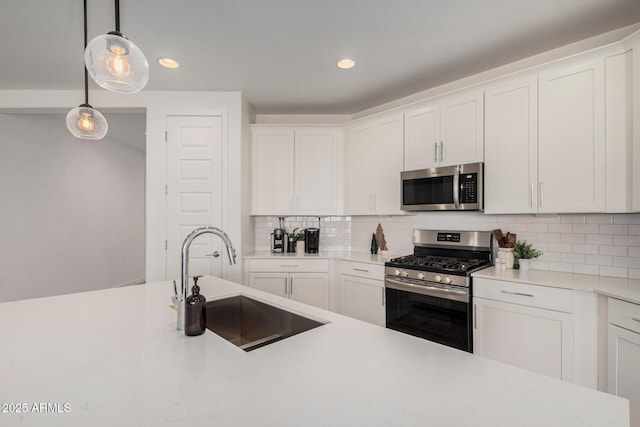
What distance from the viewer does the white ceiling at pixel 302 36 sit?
178cm

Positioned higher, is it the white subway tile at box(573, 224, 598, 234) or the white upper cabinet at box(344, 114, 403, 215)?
the white upper cabinet at box(344, 114, 403, 215)

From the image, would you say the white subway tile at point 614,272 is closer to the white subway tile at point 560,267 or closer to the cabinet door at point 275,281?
the white subway tile at point 560,267

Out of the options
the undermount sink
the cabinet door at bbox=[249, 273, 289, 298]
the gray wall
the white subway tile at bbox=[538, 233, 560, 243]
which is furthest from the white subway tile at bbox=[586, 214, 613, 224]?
the gray wall

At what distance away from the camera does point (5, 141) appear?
328 centimetres

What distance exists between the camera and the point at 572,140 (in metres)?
1.99

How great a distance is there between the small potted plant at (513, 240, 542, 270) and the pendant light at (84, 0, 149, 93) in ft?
8.97

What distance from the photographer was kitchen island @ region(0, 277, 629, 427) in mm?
639

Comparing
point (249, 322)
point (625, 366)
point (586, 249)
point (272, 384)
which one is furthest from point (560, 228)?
point (272, 384)

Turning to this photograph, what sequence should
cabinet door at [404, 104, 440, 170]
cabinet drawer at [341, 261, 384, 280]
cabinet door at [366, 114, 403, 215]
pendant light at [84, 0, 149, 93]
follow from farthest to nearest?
cabinet door at [366, 114, 403, 215] < cabinet drawer at [341, 261, 384, 280] < cabinet door at [404, 104, 440, 170] < pendant light at [84, 0, 149, 93]

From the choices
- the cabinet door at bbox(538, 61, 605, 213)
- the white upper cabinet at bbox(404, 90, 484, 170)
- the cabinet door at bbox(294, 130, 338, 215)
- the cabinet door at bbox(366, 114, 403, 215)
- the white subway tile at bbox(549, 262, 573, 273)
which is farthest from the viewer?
the cabinet door at bbox(294, 130, 338, 215)

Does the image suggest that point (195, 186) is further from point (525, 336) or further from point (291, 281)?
point (525, 336)

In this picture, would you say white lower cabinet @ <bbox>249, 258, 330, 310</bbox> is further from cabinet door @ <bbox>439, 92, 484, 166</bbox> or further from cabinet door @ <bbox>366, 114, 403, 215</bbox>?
cabinet door @ <bbox>439, 92, 484, 166</bbox>

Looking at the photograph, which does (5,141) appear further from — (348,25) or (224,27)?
(348,25)

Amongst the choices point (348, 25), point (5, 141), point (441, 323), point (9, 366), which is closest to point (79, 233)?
point (5, 141)
